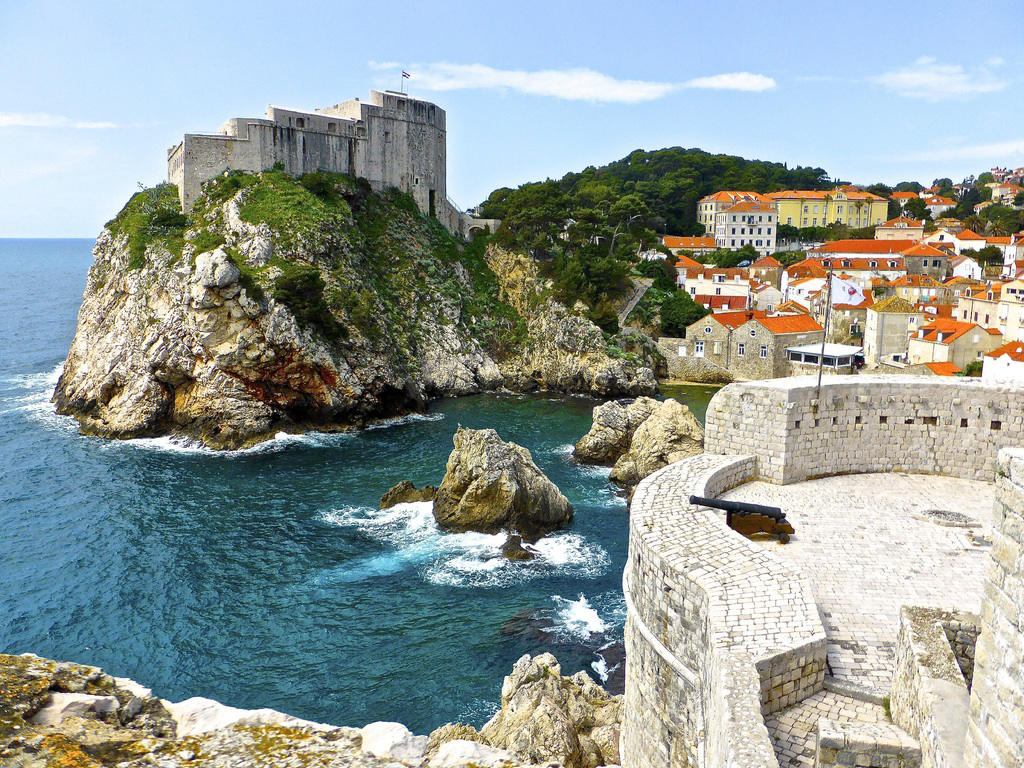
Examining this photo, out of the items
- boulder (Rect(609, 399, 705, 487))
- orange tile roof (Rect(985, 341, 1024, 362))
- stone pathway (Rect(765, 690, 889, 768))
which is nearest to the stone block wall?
stone pathway (Rect(765, 690, 889, 768))

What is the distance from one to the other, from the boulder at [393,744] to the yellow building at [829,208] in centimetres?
9124

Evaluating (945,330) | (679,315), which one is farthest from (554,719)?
(679,315)

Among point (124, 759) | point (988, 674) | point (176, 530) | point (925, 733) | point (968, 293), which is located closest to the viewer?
point (988, 674)

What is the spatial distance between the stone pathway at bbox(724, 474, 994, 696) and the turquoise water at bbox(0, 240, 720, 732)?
700cm

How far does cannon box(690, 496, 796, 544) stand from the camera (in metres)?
11.2

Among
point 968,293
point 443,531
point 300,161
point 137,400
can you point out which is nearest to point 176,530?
point 443,531

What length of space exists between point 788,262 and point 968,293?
25.8 metres

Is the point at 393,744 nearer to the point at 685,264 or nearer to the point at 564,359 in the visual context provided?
the point at 564,359

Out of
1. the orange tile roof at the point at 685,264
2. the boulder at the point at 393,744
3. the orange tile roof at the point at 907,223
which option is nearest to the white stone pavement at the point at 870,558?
the boulder at the point at 393,744

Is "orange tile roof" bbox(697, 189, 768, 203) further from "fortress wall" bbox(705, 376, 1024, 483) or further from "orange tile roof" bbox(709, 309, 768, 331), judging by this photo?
"fortress wall" bbox(705, 376, 1024, 483)

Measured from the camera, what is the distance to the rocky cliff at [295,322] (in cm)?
3678

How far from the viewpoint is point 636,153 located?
118m

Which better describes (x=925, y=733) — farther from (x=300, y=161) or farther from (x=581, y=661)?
(x=300, y=161)

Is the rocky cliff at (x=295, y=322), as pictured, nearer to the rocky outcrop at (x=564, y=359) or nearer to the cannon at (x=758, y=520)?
the rocky outcrop at (x=564, y=359)
